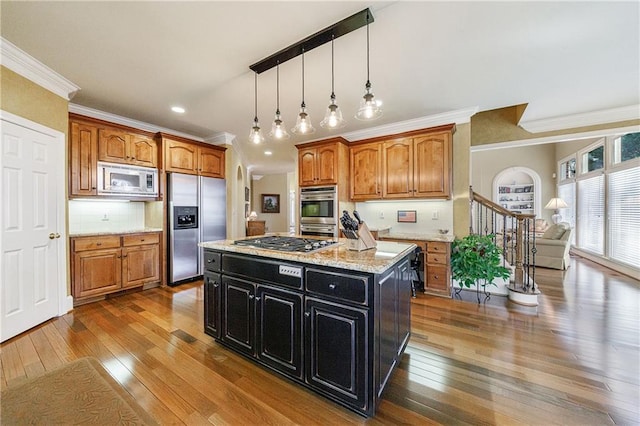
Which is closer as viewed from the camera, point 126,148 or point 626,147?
point 126,148

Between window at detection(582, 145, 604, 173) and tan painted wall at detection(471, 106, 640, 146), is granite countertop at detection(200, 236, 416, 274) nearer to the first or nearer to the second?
tan painted wall at detection(471, 106, 640, 146)

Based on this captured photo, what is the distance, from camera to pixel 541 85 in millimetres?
2916

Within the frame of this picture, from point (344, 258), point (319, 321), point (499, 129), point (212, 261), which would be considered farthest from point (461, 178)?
point (212, 261)

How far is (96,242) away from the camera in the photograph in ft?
10.7

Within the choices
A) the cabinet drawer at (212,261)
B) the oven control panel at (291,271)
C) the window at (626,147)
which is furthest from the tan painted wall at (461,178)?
the window at (626,147)

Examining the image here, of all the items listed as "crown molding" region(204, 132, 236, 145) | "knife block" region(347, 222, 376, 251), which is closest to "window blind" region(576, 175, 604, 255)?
"knife block" region(347, 222, 376, 251)

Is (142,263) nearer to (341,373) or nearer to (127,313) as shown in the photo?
(127,313)

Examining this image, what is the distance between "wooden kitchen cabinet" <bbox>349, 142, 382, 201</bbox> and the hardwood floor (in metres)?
1.93

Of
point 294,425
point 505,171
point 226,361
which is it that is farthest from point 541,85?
point 505,171

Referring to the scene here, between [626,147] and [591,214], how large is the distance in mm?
1781

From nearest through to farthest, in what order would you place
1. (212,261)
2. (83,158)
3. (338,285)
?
1. (338,285)
2. (212,261)
3. (83,158)

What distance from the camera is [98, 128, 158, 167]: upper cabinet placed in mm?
3440

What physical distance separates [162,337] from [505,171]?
9743 mm

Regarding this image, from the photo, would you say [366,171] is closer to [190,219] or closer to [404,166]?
[404,166]
